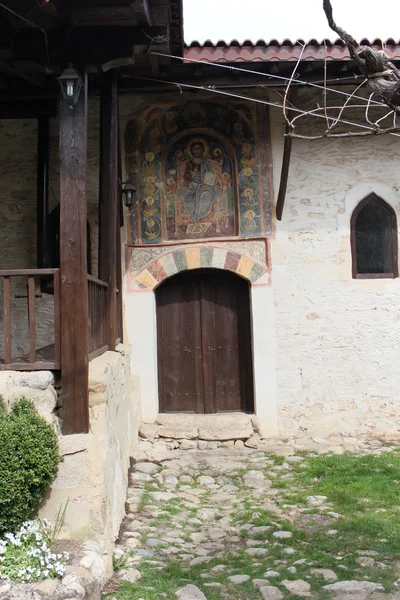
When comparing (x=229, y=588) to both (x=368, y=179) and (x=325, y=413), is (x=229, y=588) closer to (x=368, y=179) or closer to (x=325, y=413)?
(x=325, y=413)

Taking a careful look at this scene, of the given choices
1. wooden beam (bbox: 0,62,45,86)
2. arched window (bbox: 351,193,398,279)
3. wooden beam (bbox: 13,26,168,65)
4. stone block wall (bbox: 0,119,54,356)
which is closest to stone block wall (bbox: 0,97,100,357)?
stone block wall (bbox: 0,119,54,356)

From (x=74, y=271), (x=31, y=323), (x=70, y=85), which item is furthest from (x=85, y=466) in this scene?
(x=70, y=85)

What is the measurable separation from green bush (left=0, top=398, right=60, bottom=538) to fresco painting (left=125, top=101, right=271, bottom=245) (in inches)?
165

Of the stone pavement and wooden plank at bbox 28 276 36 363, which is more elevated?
wooden plank at bbox 28 276 36 363

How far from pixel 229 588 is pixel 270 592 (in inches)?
11.5

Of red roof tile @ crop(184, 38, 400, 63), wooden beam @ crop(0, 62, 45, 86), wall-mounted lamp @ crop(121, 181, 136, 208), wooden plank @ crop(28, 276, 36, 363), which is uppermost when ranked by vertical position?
red roof tile @ crop(184, 38, 400, 63)

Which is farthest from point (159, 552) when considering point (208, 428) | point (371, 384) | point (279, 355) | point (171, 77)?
point (171, 77)

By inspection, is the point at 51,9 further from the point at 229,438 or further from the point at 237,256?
the point at 229,438

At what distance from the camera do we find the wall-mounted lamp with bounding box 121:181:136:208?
7533 millimetres

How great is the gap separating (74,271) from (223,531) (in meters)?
2.58

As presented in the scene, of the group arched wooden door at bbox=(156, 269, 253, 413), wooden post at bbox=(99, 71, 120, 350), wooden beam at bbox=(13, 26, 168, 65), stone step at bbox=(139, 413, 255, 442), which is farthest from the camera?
arched wooden door at bbox=(156, 269, 253, 413)

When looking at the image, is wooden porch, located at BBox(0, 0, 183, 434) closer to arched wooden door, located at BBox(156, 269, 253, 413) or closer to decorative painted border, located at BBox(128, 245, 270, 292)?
decorative painted border, located at BBox(128, 245, 270, 292)

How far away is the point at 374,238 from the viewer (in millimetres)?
7977

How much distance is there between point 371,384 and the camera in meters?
7.80
